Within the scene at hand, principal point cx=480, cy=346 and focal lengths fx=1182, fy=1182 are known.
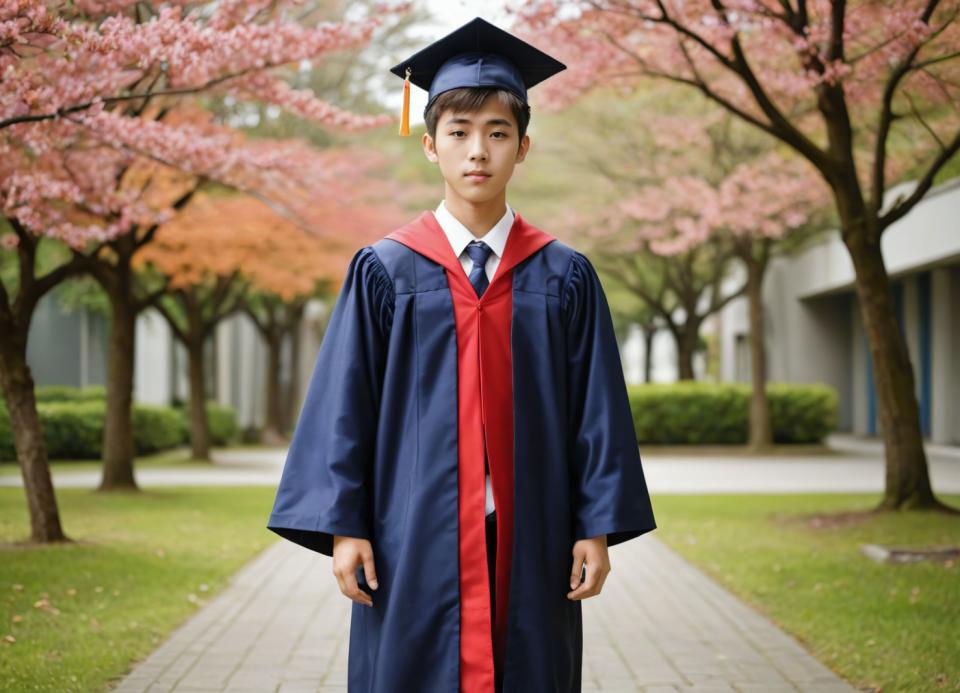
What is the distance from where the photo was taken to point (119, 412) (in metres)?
12.9

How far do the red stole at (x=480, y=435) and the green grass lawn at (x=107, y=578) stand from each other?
277 cm

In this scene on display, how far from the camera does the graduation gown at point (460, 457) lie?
8.76ft

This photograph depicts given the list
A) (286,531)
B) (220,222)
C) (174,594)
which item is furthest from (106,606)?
(220,222)

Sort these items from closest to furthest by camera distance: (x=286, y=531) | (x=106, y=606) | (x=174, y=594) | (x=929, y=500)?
(x=286, y=531), (x=106, y=606), (x=174, y=594), (x=929, y=500)

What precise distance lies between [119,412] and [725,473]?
28.8 ft

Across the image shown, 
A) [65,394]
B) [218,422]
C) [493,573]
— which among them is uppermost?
[65,394]

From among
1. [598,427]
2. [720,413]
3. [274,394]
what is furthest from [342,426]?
[274,394]

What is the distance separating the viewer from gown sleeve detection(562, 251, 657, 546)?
272 centimetres

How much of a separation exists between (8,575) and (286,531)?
526 cm

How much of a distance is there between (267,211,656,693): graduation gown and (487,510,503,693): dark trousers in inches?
0.6

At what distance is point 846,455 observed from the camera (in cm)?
2125

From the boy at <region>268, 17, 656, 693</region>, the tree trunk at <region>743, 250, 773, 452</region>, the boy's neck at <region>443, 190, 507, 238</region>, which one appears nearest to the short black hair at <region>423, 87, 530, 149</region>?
the boy at <region>268, 17, 656, 693</region>

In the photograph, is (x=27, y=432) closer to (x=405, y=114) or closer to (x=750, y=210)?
(x=405, y=114)

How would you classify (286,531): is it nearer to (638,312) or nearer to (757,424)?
(757,424)
